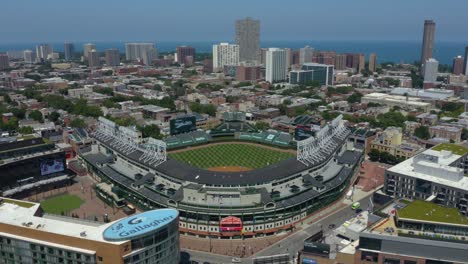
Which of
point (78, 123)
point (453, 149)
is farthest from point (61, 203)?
point (453, 149)

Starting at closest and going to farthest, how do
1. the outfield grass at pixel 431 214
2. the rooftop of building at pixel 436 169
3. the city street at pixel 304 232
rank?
the outfield grass at pixel 431 214
the city street at pixel 304 232
the rooftop of building at pixel 436 169

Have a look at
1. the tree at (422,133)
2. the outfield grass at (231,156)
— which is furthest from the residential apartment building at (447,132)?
the outfield grass at (231,156)

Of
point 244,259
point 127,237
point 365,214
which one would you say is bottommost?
point 244,259

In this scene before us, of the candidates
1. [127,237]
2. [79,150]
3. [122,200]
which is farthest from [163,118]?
[127,237]

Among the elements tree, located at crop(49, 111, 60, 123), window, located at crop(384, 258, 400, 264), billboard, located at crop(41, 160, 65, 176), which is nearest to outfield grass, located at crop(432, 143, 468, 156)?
window, located at crop(384, 258, 400, 264)

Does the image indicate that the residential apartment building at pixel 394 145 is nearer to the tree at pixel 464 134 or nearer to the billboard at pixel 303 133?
the billboard at pixel 303 133

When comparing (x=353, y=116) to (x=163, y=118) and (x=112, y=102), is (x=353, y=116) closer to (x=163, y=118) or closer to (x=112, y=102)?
(x=163, y=118)
